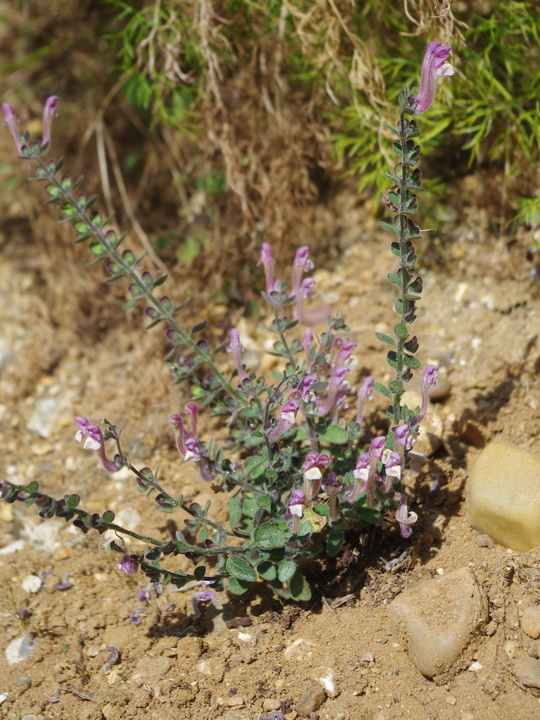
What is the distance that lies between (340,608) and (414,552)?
13.8 inches

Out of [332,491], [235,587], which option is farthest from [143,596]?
[332,491]

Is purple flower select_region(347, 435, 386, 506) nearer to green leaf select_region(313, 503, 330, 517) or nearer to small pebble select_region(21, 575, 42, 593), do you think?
green leaf select_region(313, 503, 330, 517)

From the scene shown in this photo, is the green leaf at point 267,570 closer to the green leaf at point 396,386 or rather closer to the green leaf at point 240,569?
the green leaf at point 240,569

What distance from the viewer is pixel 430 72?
2023 millimetres

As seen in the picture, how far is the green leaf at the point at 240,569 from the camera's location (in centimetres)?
225

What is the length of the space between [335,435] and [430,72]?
1274 millimetres

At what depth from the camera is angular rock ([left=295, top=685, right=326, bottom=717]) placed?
2.14 metres

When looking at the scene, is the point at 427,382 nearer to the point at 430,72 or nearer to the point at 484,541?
the point at 484,541

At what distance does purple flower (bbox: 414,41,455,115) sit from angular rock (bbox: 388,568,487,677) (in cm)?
154

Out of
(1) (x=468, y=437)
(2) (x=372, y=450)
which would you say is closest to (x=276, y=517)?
(2) (x=372, y=450)

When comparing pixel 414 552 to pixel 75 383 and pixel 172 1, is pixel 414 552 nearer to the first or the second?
pixel 75 383

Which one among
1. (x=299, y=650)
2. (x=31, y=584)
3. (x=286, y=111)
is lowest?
(x=31, y=584)

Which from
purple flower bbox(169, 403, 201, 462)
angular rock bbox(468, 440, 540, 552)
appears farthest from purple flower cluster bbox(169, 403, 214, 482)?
angular rock bbox(468, 440, 540, 552)

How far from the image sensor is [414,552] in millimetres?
2559
